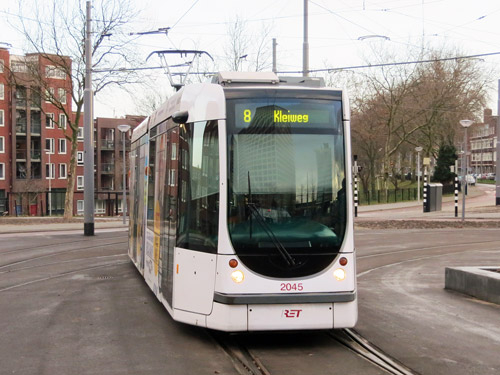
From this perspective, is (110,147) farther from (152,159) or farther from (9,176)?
(152,159)

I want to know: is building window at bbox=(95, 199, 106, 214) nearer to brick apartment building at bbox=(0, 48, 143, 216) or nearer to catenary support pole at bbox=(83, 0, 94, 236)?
brick apartment building at bbox=(0, 48, 143, 216)

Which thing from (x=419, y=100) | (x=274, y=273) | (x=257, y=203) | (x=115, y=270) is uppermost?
(x=419, y=100)

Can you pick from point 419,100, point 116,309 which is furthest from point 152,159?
point 419,100

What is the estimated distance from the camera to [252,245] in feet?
21.3

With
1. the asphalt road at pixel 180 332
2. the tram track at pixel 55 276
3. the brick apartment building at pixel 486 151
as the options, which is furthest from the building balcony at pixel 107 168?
the brick apartment building at pixel 486 151

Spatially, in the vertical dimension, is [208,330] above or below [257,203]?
below

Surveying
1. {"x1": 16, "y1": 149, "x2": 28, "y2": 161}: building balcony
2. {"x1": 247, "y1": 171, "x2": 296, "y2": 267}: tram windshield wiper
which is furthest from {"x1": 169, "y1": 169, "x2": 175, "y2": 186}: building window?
{"x1": 16, "y1": 149, "x2": 28, "y2": 161}: building balcony

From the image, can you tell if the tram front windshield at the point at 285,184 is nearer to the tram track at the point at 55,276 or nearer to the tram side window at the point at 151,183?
the tram side window at the point at 151,183

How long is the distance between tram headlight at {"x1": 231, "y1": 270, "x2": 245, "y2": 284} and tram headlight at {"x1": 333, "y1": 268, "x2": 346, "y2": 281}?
1.01m

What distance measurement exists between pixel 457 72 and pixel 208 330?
46927 millimetres

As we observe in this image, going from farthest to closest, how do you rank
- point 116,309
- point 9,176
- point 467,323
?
1. point 9,176
2. point 116,309
3. point 467,323

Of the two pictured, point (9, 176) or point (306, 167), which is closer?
point (306, 167)

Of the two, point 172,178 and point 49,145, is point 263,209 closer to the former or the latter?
point 172,178

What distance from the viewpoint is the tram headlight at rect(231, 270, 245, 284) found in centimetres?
643
